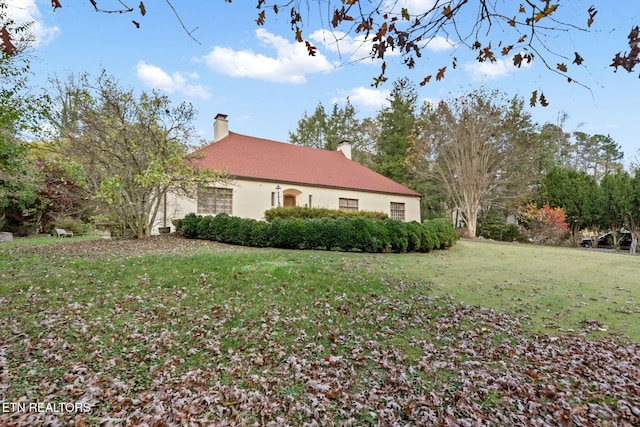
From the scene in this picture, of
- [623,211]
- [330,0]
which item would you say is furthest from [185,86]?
[623,211]

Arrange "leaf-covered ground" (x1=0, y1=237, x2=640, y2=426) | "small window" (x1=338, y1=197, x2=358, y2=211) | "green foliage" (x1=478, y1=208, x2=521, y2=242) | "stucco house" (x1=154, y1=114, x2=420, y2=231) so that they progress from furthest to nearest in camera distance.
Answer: "green foliage" (x1=478, y1=208, x2=521, y2=242), "small window" (x1=338, y1=197, x2=358, y2=211), "stucco house" (x1=154, y1=114, x2=420, y2=231), "leaf-covered ground" (x1=0, y1=237, x2=640, y2=426)

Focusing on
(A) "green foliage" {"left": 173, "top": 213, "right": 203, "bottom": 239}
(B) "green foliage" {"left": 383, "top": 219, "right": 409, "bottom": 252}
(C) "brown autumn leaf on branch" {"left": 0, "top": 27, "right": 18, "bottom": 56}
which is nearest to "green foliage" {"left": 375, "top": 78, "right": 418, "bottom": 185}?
(B) "green foliage" {"left": 383, "top": 219, "right": 409, "bottom": 252}

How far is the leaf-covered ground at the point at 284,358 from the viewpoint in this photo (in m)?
2.49

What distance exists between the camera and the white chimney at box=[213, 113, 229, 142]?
696 inches

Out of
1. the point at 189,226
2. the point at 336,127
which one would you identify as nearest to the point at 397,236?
the point at 189,226

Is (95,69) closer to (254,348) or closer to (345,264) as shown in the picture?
(345,264)

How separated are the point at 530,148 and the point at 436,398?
73.7 ft

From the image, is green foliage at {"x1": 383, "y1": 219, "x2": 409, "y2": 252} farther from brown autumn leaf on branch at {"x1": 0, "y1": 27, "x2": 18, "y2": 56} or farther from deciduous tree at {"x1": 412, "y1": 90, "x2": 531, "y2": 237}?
A: deciduous tree at {"x1": 412, "y1": 90, "x2": 531, "y2": 237}

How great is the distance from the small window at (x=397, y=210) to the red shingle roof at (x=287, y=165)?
30.3 inches

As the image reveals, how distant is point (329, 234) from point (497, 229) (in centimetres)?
1620

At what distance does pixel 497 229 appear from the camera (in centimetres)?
2153

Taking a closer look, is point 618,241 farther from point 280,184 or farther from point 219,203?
point 219,203

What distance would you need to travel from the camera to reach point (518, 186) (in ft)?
69.1

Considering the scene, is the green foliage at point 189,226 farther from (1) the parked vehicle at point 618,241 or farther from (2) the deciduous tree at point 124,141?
(1) the parked vehicle at point 618,241
